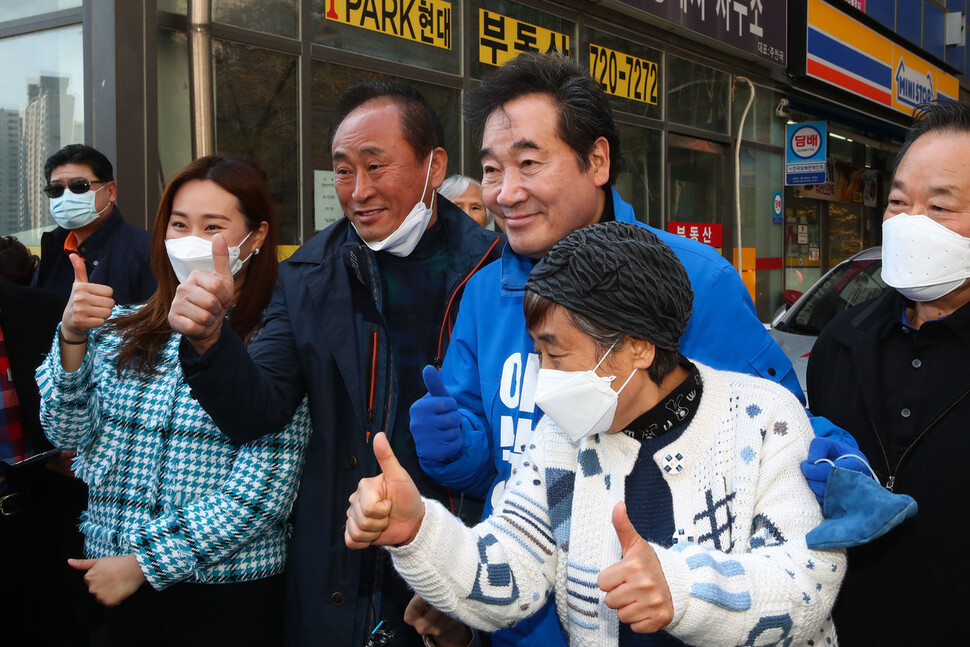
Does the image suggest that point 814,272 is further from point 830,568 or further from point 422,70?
point 830,568

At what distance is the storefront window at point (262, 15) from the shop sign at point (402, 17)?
1.07 ft

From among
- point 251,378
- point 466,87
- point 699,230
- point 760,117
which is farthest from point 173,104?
point 760,117

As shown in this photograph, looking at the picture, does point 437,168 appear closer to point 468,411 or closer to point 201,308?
point 468,411

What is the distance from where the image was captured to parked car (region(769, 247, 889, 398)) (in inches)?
206

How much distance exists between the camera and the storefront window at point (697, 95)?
36.1ft

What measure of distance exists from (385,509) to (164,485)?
98 centimetres

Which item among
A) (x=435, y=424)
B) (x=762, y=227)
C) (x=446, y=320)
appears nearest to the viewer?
(x=435, y=424)

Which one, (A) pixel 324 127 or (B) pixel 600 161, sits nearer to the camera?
(B) pixel 600 161

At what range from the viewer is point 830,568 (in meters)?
1.49

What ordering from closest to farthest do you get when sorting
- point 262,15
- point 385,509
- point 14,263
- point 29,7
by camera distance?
point 385,509
point 14,263
point 29,7
point 262,15

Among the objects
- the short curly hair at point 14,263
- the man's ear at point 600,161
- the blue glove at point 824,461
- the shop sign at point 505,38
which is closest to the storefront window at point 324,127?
the shop sign at point 505,38

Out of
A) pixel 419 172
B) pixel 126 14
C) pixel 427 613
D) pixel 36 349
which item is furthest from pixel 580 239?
pixel 126 14

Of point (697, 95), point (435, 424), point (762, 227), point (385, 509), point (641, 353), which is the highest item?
point (697, 95)

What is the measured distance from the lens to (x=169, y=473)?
218 centimetres
